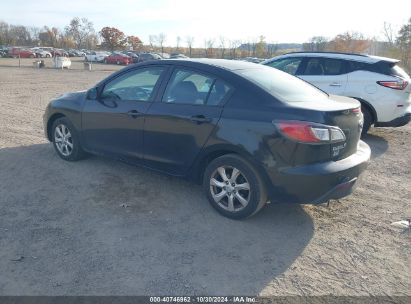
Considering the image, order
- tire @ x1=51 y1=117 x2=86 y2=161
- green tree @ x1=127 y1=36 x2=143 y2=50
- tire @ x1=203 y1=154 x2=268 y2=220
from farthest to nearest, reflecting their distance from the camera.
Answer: green tree @ x1=127 y1=36 x2=143 y2=50 → tire @ x1=51 y1=117 x2=86 y2=161 → tire @ x1=203 y1=154 x2=268 y2=220

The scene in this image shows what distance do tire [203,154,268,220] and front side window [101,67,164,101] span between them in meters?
1.28

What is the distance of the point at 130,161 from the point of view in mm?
4590

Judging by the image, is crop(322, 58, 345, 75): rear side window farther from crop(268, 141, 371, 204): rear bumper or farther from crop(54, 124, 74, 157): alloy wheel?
crop(54, 124, 74, 157): alloy wheel

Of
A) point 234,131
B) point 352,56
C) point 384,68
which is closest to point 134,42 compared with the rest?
point 352,56

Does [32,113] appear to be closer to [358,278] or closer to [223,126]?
[223,126]

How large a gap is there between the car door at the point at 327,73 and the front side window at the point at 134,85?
444cm

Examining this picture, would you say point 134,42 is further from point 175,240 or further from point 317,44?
point 175,240

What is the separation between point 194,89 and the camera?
158 inches

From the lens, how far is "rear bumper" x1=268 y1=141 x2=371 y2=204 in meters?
3.35

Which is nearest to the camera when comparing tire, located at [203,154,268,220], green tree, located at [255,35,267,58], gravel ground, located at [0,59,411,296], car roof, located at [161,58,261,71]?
gravel ground, located at [0,59,411,296]

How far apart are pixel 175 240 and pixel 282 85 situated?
6.73ft

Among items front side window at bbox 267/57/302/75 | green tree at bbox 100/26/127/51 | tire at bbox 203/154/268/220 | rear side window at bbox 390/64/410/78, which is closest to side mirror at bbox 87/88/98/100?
tire at bbox 203/154/268/220

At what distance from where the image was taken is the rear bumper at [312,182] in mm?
3354

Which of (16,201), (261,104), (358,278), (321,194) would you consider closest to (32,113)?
(16,201)
